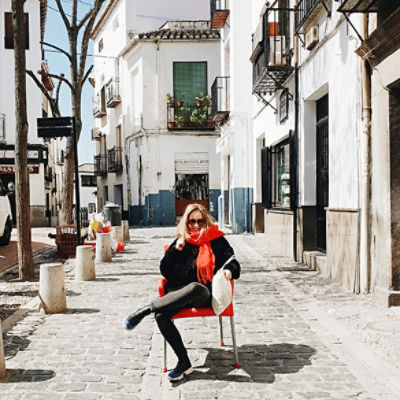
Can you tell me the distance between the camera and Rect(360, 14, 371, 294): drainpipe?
7145mm

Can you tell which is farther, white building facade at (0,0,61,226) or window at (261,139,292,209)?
white building facade at (0,0,61,226)

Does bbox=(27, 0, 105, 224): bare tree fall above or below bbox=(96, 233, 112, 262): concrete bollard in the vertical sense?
above

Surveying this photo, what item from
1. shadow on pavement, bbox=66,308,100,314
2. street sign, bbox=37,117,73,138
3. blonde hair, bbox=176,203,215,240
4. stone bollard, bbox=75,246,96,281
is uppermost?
street sign, bbox=37,117,73,138

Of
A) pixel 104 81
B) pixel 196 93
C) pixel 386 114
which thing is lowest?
pixel 386 114

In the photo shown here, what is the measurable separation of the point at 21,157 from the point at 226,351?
5.39 m

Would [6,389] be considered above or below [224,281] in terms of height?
below

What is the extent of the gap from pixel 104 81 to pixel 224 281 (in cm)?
3191

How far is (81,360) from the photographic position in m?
4.75

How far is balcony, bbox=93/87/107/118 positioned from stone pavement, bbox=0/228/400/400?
1094 inches

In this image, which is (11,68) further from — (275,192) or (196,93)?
(275,192)

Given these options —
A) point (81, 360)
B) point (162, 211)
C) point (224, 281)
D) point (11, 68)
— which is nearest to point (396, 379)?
point (224, 281)

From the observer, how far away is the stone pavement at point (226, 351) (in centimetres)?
402

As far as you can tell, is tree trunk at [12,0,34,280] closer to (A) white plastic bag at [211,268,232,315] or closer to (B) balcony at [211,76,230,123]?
(A) white plastic bag at [211,268,232,315]

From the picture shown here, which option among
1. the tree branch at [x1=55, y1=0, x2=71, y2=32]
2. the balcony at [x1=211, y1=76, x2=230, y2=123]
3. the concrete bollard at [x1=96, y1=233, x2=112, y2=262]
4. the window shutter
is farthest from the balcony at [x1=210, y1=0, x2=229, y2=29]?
the concrete bollard at [x1=96, y1=233, x2=112, y2=262]
